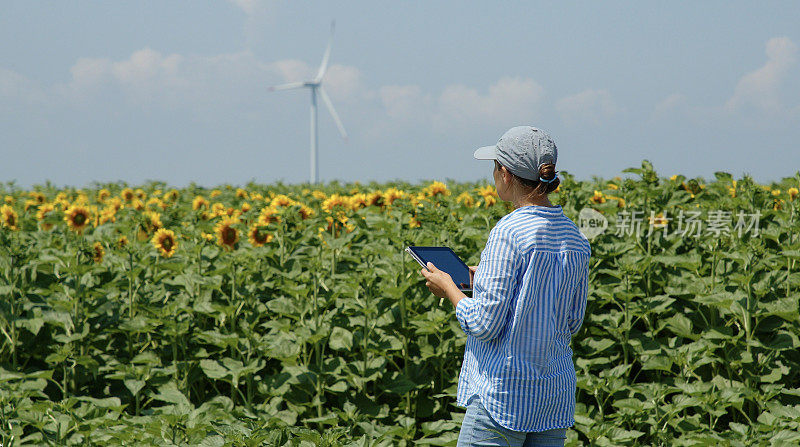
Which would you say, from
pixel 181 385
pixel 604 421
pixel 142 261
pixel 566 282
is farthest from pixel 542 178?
pixel 142 261

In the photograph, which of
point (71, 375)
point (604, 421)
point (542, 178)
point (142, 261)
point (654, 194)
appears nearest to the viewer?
point (542, 178)

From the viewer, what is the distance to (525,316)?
269 cm

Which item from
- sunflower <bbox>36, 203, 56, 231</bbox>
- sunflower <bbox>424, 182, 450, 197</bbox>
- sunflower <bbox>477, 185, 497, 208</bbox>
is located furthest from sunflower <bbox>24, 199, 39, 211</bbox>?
sunflower <bbox>477, 185, 497, 208</bbox>

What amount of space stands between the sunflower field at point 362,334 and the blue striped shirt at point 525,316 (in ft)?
4.50

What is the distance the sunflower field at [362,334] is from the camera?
460 cm

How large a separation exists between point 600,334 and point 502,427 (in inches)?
112

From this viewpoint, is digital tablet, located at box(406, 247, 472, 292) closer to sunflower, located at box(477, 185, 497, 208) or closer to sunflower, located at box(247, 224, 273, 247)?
sunflower, located at box(247, 224, 273, 247)

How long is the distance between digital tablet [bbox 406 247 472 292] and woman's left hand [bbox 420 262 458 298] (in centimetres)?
4

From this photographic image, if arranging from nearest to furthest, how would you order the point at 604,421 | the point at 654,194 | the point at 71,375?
the point at 604,421 < the point at 71,375 < the point at 654,194

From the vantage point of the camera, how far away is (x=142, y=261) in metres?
5.88

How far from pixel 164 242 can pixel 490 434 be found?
4.57 m

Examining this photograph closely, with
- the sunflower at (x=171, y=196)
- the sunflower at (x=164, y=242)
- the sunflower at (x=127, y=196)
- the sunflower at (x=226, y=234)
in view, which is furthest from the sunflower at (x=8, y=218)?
the sunflower at (x=127, y=196)

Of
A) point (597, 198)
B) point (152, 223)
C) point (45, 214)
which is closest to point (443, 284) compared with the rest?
point (597, 198)

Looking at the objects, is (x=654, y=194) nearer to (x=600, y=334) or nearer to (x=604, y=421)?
(x=600, y=334)
